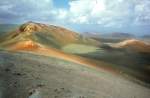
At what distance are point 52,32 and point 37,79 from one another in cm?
3187

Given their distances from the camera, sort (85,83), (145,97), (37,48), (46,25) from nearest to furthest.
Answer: (85,83), (145,97), (37,48), (46,25)

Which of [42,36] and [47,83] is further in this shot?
[42,36]

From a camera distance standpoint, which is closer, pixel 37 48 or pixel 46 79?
pixel 46 79

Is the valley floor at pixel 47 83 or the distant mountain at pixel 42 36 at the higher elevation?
the distant mountain at pixel 42 36

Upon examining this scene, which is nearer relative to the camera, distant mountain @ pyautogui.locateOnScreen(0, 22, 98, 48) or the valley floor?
the valley floor

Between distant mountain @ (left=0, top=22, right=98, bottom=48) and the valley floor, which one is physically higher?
distant mountain @ (left=0, top=22, right=98, bottom=48)

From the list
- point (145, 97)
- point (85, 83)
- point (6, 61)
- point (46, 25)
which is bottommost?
point (145, 97)

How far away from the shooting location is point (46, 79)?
16.8 metres

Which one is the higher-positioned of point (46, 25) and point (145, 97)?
point (46, 25)

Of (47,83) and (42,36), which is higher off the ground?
(42,36)

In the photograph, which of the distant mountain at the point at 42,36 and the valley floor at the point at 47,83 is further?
the distant mountain at the point at 42,36

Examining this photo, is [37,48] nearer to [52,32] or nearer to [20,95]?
[52,32]

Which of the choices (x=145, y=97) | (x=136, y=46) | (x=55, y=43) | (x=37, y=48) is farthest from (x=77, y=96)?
(x=136, y=46)

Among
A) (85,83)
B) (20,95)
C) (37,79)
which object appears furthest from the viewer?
(85,83)
